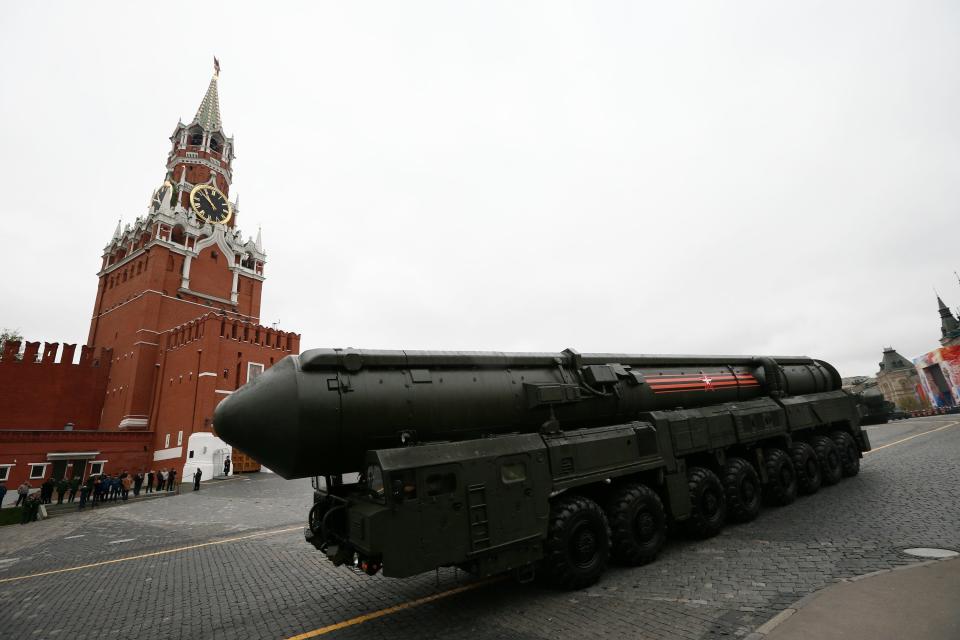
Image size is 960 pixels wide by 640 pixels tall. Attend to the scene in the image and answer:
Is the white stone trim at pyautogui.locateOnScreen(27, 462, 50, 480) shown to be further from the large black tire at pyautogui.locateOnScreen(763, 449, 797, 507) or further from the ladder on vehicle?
the large black tire at pyautogui.locateOnScreen(763, 449, 797, 507)

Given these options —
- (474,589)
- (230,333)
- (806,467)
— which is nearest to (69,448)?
(230,333)

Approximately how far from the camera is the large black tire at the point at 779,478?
9.67m

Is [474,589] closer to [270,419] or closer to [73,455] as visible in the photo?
[270,419]

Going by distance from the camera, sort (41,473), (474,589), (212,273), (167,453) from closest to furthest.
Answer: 1. (474,589)
2. (41,473)
3. (167,453)
4. (212,273)

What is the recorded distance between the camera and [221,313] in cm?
3575

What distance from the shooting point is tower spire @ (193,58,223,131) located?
55906 mm

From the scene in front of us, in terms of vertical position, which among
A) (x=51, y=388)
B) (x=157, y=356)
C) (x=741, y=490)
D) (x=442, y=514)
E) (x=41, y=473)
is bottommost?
(x=741, y=490)

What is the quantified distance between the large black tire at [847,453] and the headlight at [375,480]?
44.0ft

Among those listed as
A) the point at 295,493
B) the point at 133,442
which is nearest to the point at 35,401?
the point at 133,442

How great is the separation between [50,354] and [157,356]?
872 cm

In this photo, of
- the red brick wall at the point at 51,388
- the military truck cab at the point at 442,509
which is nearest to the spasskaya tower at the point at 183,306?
the red brick wall at the point at 51,388

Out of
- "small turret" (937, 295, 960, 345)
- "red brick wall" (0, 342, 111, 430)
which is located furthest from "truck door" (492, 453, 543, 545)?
"small turret" (937, 295, 960, 345)

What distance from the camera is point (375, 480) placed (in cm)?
497

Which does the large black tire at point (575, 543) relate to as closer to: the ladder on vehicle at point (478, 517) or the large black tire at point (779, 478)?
the ladder on vehicle at point (478, 517)
